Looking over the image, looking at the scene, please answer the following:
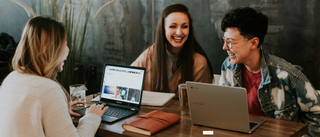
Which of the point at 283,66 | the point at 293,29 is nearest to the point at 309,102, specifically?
the point at 283,66

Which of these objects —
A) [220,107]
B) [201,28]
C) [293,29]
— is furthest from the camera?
[201,28]

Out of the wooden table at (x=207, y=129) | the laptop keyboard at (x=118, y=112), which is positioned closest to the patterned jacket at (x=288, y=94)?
the wooden table at (x=207, y=129)

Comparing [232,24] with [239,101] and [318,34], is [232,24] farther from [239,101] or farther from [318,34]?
[318,34]

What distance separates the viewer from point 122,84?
1.63 metres

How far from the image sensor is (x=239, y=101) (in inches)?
46.1

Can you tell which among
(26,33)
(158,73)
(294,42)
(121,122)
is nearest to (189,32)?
(158,73)

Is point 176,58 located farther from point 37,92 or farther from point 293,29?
point 37,92

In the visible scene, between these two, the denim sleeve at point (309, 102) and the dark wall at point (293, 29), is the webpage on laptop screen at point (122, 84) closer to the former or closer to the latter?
the denim sleeve at point (309, 102)

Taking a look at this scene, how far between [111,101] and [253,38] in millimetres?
926

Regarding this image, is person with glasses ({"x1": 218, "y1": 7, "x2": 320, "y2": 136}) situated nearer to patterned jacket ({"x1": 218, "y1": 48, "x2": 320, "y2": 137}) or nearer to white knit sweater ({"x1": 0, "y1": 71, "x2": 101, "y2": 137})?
patterned jacket ({"x1": 218, "y1": 48, "x2": 320, "y2": 137})

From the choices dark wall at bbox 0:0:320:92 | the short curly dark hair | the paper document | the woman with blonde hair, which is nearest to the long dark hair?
the paper document

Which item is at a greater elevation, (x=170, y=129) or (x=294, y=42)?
(x=294, y=42)

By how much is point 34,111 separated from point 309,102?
4.40 ft

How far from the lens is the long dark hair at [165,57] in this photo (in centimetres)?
217
